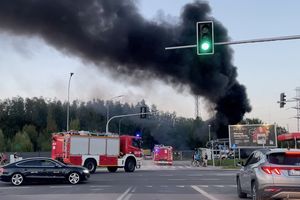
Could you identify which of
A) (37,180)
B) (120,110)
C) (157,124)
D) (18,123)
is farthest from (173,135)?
(37,180)

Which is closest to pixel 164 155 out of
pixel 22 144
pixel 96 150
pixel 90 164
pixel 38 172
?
pixel 96 150

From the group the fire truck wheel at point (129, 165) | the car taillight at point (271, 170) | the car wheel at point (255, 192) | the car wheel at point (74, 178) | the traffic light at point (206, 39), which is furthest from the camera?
the fire truck wheel at point (129, 165)

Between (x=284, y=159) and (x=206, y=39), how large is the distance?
21.6ft

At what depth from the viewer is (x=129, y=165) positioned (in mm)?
34062

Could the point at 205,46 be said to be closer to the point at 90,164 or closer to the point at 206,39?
the point at 206,39

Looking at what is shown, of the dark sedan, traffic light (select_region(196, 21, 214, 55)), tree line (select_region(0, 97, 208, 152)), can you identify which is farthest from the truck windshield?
tree line (select_region(0, 97, 208, 152))

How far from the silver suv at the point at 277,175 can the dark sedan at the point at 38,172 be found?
10.8 meters

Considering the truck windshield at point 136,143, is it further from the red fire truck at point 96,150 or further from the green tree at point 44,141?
Answer: the green tree at point 44,141

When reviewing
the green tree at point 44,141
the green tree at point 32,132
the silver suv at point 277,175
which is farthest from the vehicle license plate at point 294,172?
the green tree at point 32,132

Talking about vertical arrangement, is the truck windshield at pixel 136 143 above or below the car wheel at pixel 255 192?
above

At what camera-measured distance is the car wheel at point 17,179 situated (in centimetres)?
2036

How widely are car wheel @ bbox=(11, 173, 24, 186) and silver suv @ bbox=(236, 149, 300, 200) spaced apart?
38.9 ft

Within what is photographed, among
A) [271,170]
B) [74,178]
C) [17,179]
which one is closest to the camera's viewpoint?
[271,170]

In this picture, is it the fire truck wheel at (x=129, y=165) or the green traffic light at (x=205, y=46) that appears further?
the fire truck wheel at (x=129, y=165)
